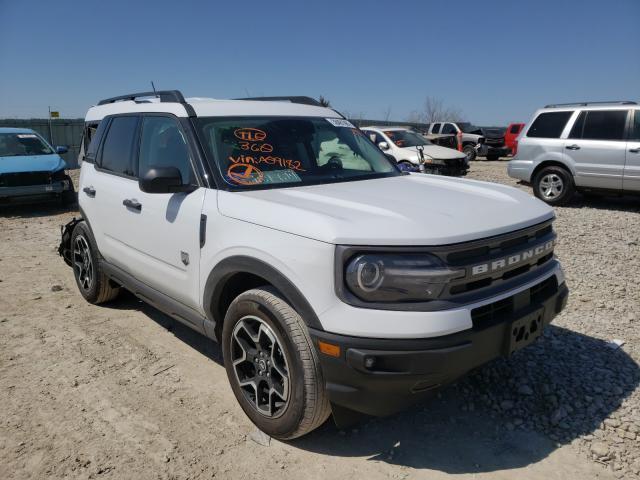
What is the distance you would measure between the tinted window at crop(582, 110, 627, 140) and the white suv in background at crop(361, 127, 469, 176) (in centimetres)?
440

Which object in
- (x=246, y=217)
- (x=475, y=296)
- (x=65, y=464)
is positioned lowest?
(x=65, y=464)

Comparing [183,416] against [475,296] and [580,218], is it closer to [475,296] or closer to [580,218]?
[475,296]

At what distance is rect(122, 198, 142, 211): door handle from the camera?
12.2 ft

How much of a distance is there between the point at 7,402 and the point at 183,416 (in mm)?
1219

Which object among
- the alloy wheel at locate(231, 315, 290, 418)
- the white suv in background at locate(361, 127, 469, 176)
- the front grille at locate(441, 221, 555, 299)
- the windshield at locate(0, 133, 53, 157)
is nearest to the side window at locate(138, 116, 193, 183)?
the alloy wheel at locate(231, 315, 290, 418)

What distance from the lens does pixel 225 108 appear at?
3586 mm

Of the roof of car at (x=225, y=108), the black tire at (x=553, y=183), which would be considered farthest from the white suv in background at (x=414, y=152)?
the roof of car at (x=225, y=108)

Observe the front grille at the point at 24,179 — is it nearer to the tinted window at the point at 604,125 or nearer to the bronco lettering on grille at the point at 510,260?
the bronco lettering on grille at the point at 510,260

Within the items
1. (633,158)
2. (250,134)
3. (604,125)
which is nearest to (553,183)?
(604,125)

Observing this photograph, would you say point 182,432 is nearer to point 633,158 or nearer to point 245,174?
point 245,174

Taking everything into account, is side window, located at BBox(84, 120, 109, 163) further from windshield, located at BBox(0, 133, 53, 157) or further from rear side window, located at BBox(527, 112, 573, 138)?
rear side window, located at BBox(527, 112, 573, 138)

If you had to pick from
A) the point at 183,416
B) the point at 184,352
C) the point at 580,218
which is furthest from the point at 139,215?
the point at 580,218

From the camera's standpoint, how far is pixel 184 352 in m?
4.00

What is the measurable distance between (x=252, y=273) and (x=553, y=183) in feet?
28.8
